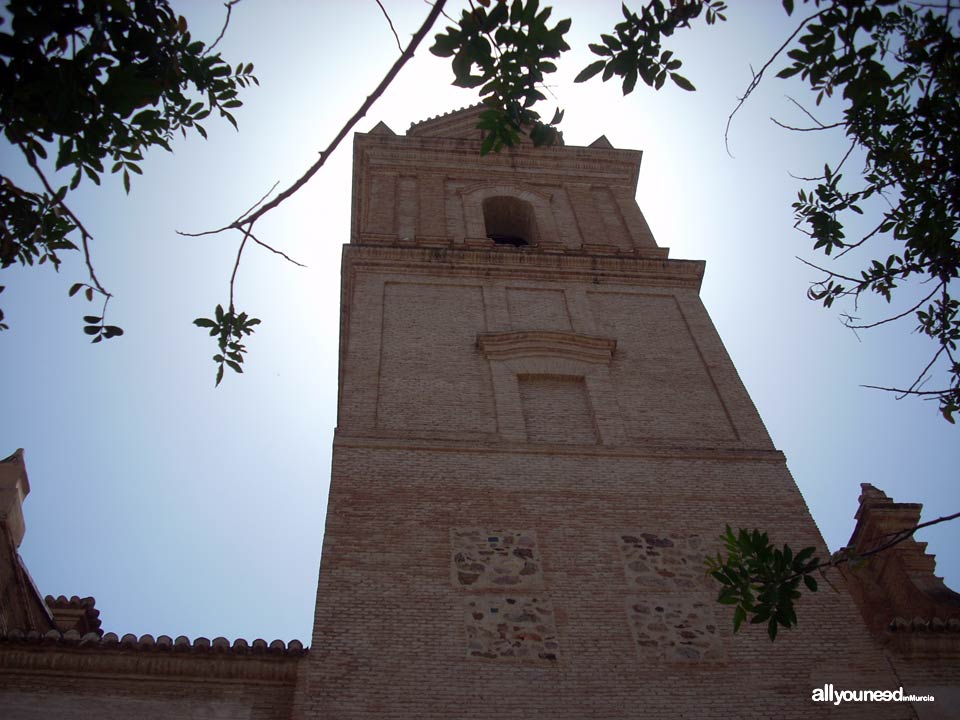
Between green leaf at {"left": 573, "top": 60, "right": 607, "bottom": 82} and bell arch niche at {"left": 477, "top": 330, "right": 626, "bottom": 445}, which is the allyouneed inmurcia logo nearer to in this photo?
bell arch niche at {"left": 477, "top": 330, "right": 626, "bottom": 445}

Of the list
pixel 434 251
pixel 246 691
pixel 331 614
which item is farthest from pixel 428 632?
pixel 434 251

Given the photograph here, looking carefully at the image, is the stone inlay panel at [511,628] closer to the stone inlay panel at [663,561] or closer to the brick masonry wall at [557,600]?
the brick masonry wall at [557,600]

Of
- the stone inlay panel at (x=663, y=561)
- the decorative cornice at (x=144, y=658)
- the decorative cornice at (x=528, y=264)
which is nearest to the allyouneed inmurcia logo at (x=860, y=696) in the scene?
the stone inlay panel at (x=663, y=561)

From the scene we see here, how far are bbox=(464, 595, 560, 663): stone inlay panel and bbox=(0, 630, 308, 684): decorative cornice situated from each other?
1.41 metres

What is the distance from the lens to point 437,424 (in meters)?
10.1

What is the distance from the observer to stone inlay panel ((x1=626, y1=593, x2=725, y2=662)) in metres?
7.49

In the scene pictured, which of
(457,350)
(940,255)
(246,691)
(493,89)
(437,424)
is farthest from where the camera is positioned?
(457,350)

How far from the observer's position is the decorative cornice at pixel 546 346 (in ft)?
37.4

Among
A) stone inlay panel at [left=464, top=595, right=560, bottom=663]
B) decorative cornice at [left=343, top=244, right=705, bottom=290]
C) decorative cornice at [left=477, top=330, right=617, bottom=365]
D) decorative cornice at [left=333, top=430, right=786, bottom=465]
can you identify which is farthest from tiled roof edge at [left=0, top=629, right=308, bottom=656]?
decorative cornice at [left=343, top=244, right=705, bottom=290]

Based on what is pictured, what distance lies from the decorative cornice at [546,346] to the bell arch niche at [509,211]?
13.9 ft

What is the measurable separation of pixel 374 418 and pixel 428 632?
318 cm

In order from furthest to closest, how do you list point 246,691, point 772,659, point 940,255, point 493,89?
point 772,659
point 246,691
point 940,255
point 493,89

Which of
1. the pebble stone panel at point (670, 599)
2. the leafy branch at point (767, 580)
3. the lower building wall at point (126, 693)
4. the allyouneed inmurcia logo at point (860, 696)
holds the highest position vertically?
the pebble stone panel at point (670, 599)

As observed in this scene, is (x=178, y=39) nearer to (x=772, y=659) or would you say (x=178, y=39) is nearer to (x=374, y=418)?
(x=374, y=418)
